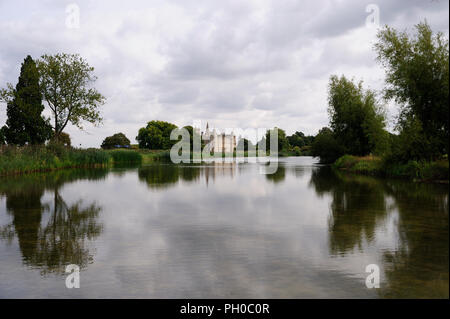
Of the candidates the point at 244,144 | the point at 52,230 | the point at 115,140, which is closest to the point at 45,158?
the point at 52,230

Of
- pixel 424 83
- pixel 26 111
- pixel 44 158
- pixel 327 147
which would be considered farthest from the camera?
pixel 327 147

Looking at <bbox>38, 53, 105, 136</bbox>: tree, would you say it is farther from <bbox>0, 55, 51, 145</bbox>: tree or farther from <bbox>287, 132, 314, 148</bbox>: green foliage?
<bbox>287, 132, 314, 148</bbox>: green foliage

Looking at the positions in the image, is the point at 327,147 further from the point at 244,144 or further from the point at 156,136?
the point at 244,144

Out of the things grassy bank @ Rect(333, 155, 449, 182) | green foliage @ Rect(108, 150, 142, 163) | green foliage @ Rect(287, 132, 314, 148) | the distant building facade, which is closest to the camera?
grassy bank @ Rect(333, 155, 449, 182)

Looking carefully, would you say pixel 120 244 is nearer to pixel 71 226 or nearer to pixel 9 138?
pixel 71 226

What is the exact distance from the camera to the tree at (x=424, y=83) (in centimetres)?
1925

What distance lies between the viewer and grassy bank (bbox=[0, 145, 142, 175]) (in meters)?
23.0

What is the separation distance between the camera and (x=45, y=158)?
27578mm

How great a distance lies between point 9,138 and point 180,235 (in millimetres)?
34657

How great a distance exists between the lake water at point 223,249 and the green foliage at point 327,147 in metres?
29.1

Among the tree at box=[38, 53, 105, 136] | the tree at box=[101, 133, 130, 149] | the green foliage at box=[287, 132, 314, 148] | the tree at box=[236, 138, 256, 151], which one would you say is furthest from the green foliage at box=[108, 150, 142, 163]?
the green foliage at box=[287, 132, 314, 148]

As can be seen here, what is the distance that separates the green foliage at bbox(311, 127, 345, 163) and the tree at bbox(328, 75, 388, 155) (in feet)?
2.69

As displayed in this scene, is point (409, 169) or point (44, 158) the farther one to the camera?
point (44, 158)

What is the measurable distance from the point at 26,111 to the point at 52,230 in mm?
32659
